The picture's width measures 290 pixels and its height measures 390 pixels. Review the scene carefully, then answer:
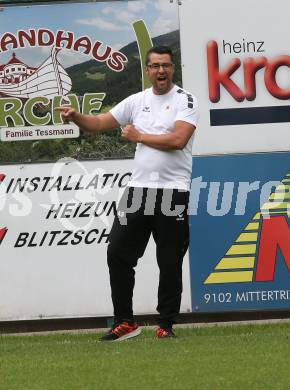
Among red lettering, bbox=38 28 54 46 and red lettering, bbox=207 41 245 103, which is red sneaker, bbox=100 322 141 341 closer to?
red lettering, bbox=207 41 245 103

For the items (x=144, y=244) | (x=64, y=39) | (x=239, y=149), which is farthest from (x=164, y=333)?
(x=64, y=39)

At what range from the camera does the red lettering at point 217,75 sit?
8.88 metres

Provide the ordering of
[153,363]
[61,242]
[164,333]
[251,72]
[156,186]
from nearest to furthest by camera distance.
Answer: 1. [153,363]
2. [156,186]
3. [164,333]
4. [251,72]
5. [61,242]

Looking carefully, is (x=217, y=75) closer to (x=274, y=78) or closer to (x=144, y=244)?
(x=274, y=78)

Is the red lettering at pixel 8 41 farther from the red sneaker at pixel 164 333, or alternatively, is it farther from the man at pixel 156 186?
the red sneaker at pixel 164 333

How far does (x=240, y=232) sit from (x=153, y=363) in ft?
8.67

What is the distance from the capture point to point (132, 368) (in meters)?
6.37

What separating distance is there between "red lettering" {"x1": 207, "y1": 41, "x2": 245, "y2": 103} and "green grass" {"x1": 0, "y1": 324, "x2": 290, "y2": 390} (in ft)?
6.38

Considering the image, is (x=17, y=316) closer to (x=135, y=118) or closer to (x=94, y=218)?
(x=94, y=218)

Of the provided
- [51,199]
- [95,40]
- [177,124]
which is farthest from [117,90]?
[177,124]

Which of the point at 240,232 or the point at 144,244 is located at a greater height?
the point at 144,244

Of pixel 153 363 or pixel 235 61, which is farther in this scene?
pixel 235 61

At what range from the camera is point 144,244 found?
7.66 metres

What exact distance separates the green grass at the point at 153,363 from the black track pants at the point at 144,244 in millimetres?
256
